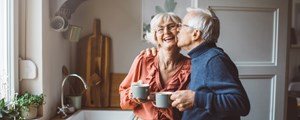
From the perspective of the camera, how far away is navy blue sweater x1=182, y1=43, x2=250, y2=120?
97 cm

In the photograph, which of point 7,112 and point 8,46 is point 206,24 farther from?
point 8,46

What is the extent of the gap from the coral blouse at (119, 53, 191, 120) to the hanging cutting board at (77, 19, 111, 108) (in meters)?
0.86

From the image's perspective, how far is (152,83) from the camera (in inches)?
50.4

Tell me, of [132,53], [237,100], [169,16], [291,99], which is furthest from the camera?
[291,99]

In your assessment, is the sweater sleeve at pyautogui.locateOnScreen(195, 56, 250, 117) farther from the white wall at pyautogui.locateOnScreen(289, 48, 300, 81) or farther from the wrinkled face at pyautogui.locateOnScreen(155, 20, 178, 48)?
the white wall at pyautogui.locateOnScreen(289, 48, 300, 81)

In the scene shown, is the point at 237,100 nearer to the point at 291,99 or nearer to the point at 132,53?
the point at 132,53

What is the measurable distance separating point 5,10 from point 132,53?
987 millimetres

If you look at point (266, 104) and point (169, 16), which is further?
point (266, 104)

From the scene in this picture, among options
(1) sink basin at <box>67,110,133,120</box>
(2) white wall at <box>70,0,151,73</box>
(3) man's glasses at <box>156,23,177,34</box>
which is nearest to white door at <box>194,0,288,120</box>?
(2) white wall at <box>70,0,151,73</box>

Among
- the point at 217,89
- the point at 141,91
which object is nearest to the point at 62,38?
the point at 141,91

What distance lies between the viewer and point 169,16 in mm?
1311

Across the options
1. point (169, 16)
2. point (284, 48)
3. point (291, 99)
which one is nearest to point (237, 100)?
point (169, 16)

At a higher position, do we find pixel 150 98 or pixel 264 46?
pixel 264 46

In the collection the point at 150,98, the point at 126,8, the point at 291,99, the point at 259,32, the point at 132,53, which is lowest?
the point at 291,99
